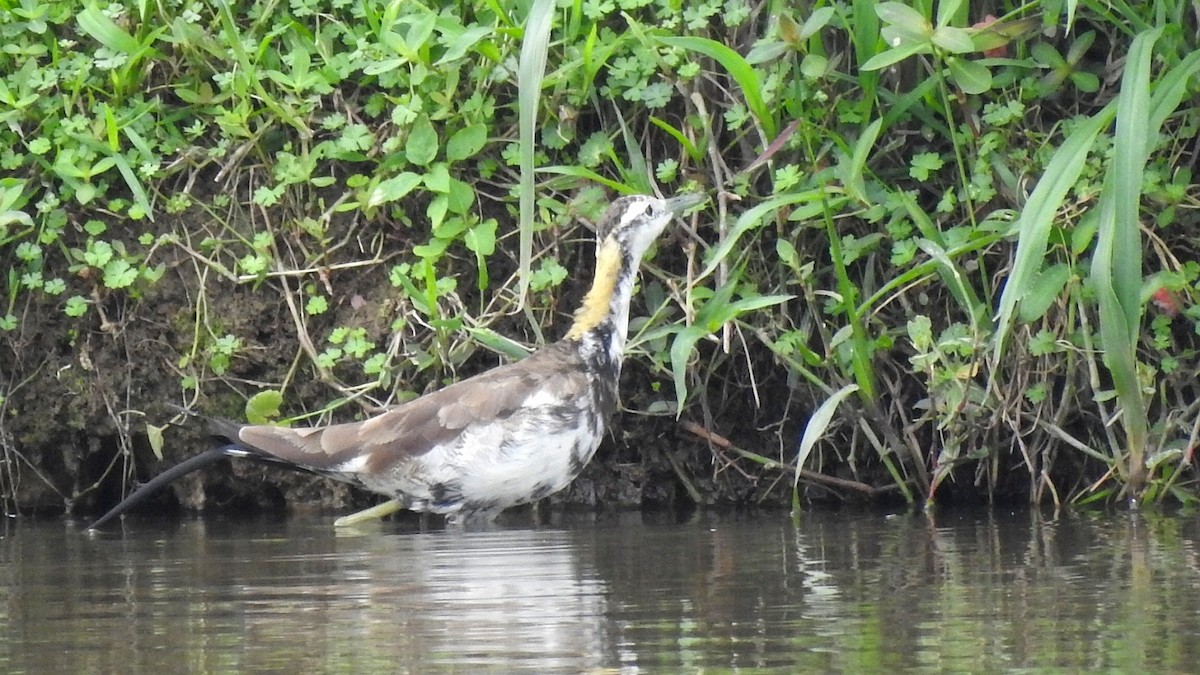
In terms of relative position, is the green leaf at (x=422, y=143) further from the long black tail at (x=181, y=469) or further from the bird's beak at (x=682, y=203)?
the long black tail at (x=181, y=469)

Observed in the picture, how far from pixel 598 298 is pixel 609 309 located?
6 centimetres

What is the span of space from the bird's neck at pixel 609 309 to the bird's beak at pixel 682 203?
239 millimetres

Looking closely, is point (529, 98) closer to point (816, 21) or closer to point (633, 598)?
point (816, 21)

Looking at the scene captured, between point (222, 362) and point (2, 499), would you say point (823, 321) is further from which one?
point (2, 499)

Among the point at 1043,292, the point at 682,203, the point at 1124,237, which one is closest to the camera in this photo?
the point at 1124,237

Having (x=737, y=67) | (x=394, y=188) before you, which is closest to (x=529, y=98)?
(x=737, y=67)

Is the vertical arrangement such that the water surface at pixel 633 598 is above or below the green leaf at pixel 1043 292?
below

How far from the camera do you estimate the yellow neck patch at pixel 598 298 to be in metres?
6.14

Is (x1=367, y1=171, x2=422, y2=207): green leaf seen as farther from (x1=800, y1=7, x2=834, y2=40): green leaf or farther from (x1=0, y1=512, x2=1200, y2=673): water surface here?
(x1=800, y1=7, x2=834, y2=40): green leaf

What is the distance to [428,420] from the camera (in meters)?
6.05

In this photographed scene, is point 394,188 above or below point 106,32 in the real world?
below

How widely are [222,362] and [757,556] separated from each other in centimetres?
241

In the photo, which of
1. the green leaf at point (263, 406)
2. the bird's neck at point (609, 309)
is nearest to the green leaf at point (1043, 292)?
the bird's neck at point (609, 309)

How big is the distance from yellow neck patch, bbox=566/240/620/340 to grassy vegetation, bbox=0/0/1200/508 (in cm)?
13
